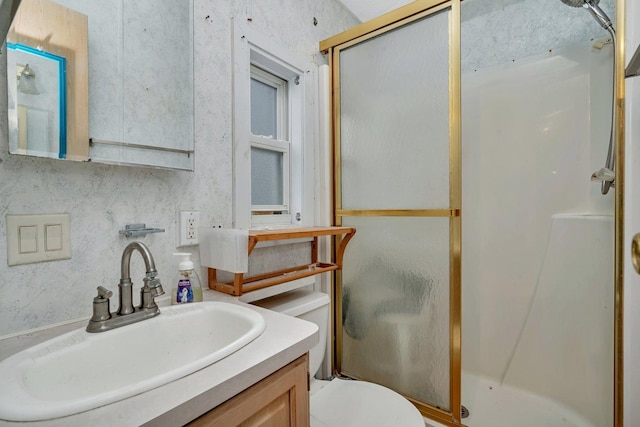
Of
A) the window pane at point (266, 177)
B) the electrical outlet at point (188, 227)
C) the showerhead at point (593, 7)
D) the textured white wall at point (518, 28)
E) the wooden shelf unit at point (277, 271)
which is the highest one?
the textured white wall at point (518, 28)

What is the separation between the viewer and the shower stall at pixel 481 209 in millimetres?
1374

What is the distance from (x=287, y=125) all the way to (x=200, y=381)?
1341 mm

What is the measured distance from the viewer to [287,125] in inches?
64.6

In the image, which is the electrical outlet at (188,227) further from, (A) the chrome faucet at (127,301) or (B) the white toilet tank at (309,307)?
(B) the white toilet tank at (309,307)

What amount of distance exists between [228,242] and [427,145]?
37.5 inches

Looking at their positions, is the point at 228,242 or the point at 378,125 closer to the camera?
the point at 228,242

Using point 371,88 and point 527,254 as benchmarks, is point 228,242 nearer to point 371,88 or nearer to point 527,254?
point 371,88

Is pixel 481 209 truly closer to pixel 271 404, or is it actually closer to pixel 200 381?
pixel 271 404

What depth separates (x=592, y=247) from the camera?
151cm

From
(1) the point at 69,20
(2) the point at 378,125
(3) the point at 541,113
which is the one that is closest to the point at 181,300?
(1) the point at 69,20

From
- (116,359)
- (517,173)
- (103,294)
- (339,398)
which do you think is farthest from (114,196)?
(517,173)

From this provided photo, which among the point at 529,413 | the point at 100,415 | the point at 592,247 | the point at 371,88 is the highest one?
the point at 371,88

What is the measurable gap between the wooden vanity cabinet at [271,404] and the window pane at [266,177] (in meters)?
0.90

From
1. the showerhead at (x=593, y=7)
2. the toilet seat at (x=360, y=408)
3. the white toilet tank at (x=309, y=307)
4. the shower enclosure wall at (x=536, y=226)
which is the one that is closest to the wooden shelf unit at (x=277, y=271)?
the white toilet tank at (x=309, y=307)
